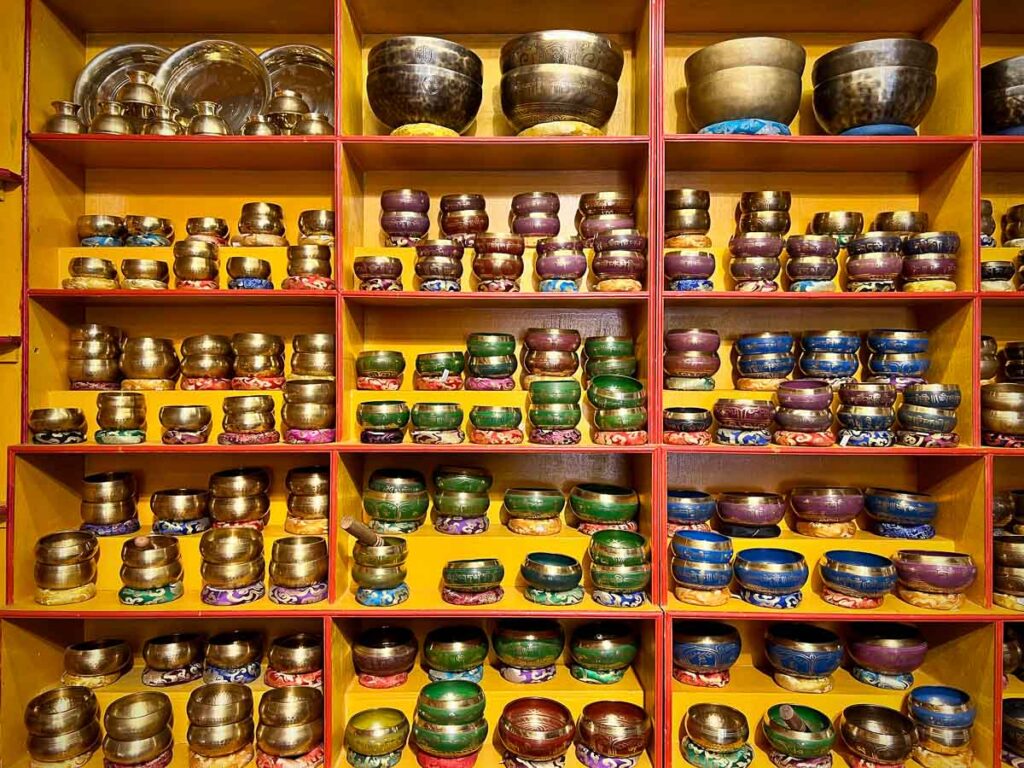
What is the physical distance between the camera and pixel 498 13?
6.70ft

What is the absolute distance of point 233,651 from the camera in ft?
6.11

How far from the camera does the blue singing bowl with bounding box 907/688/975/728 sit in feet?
5.53

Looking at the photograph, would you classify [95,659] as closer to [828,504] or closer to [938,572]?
[828,504]

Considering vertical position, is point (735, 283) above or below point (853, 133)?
below

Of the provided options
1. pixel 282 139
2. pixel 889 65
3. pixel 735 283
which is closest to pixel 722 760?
pixel 735 283

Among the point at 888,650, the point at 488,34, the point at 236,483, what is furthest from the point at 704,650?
the point at 488,34

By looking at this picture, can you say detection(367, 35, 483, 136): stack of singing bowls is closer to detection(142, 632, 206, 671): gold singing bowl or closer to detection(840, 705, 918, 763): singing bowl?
detection(142, 632, 206, 671): gold singing bowl

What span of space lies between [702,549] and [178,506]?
1464mm

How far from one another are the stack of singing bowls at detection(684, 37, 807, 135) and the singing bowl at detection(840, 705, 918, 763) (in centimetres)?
157

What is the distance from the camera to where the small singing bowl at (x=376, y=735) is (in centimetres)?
170

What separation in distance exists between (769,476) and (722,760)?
83cm

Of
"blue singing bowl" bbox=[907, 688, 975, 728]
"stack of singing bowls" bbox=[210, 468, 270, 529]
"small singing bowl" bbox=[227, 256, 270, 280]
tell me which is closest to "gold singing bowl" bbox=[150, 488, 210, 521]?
"stack of singing bowls" bbox=[210, 468, 270, 529]

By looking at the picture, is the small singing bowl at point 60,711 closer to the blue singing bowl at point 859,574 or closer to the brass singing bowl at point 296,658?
the brass singing bowl at point 296,658

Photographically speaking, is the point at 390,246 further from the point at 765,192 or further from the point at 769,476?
the point at 769,476
